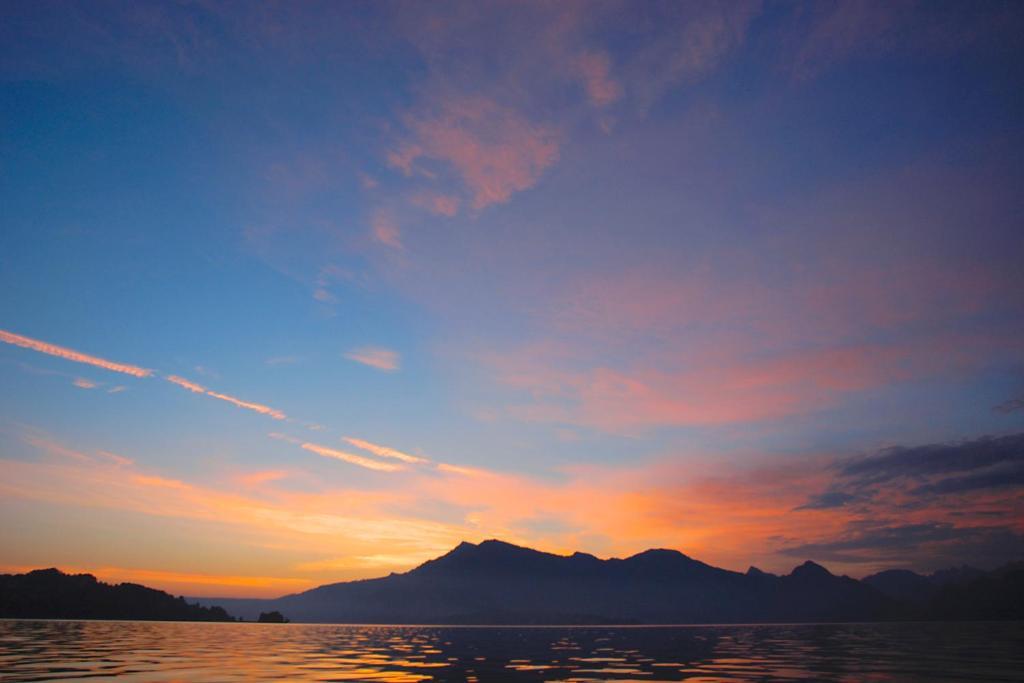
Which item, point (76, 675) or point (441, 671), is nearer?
point (76, 675)

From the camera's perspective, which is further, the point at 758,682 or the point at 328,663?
the point at 328,663

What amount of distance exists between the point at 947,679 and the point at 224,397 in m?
85.0

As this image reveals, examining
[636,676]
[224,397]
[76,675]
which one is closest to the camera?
[76,675]

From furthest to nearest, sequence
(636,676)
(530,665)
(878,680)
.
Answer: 1. (530,665)
2. (636,676)
3. (878,680)

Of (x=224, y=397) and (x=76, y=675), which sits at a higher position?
(x=224, y=397)

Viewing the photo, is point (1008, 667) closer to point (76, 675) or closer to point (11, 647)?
point (76, 675)

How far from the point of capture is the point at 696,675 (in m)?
37.8

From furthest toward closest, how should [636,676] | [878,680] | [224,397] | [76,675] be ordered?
[224,397] → [636,676] → [878,680] → [76,675]

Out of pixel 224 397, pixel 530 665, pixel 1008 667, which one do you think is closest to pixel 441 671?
pixel 530 665

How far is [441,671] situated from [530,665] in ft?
28.0

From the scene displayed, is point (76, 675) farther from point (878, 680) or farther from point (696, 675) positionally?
point (878, 680)

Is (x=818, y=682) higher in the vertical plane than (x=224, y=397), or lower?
lower

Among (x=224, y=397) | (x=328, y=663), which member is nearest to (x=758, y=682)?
(x=328, y=663)

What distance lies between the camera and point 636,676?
36.7m
